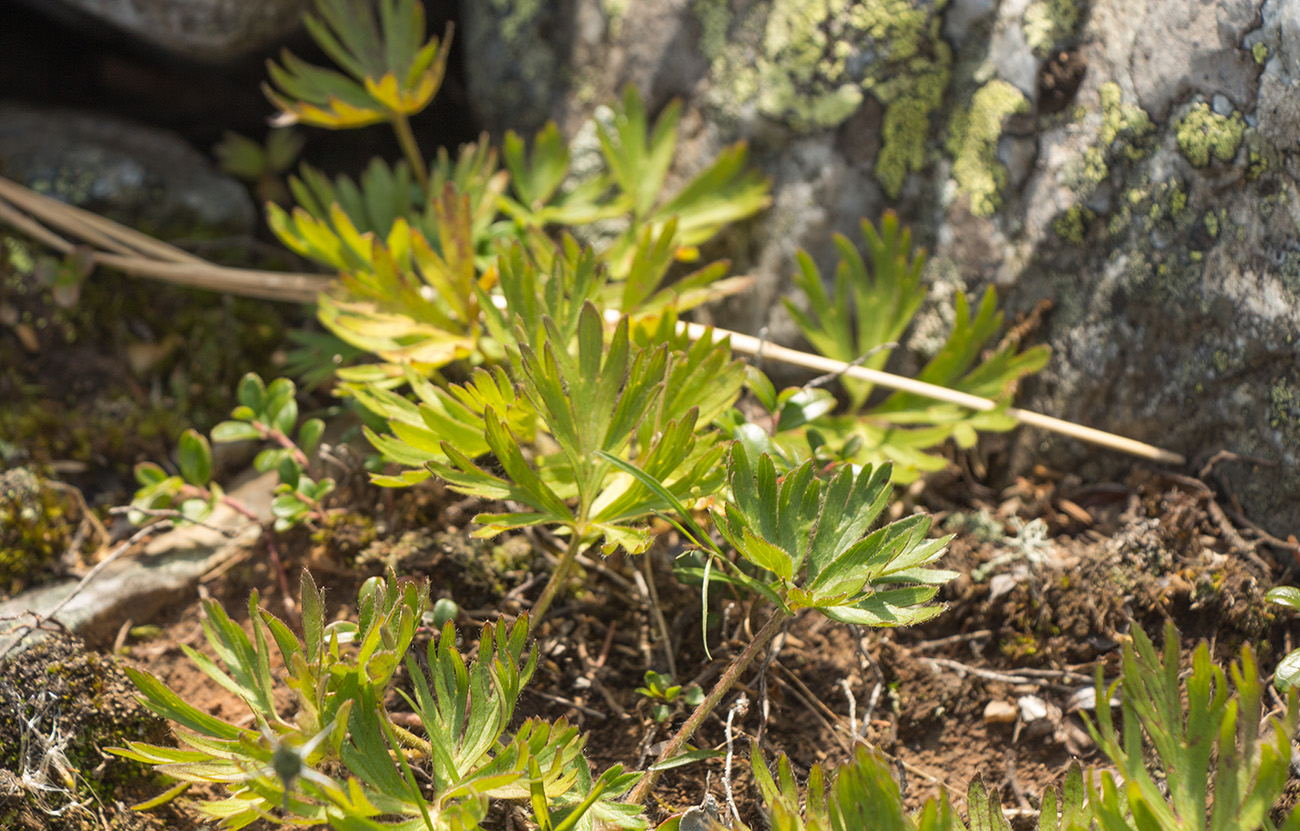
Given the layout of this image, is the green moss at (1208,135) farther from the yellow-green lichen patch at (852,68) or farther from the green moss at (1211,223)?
the yellow-green lichen patch at (852,68)

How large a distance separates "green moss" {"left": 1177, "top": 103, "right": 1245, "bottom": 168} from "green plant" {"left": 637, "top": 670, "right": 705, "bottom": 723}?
172cm

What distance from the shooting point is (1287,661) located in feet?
5.30

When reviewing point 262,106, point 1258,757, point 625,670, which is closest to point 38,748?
point 625,670

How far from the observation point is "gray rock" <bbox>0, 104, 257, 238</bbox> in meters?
2.77

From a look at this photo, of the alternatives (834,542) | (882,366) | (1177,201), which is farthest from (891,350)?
(834,542)

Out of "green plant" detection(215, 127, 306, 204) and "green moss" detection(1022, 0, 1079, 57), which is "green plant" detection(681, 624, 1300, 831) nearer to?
"green moss" detection(1022, 0, 1079, 57)

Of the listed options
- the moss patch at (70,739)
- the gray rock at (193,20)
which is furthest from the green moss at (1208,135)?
the gray rock at (193,20)

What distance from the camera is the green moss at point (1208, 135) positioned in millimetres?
1915

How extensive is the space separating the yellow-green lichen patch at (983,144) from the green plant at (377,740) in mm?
1758

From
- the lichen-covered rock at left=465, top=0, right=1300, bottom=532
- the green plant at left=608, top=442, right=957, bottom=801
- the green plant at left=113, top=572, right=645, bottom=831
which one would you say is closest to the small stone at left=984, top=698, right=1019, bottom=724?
the green plant at left=608, top=442, right=957, bottom=801

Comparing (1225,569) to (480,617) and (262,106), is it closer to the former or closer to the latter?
(480,617)

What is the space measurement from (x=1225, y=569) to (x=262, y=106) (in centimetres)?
352

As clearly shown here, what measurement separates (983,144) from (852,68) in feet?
1.52

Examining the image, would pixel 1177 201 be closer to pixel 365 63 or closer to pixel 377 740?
pixel 377 740
